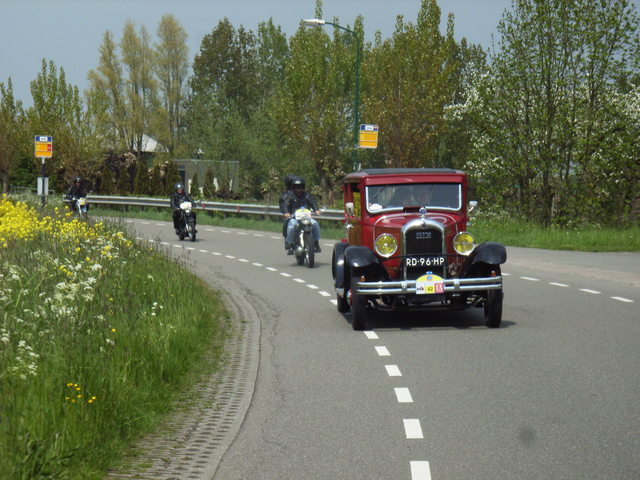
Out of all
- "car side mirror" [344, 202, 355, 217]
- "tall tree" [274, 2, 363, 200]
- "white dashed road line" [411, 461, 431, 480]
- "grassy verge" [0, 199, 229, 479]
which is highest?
"tall tree" [274, 2, 363, 200]

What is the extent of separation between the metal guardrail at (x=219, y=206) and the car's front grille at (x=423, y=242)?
20.4 meters

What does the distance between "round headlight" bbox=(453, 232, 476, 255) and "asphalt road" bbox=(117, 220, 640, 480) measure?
93 cm

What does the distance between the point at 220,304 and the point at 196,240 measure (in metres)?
16.1

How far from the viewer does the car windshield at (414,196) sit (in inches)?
548

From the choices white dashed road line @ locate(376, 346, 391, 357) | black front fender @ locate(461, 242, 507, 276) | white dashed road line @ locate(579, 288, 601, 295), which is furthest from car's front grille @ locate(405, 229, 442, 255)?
white dashed road line @ locate(579, 288, 601, 295)

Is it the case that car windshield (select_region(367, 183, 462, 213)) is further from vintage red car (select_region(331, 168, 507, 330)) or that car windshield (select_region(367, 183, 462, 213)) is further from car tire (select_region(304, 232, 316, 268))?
car tire (select_region(304, 232, 316, 268))

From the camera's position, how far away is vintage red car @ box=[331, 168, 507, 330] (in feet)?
41.9

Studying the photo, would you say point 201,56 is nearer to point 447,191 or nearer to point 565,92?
point 565,92

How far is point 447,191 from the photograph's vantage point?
1402 centimetres

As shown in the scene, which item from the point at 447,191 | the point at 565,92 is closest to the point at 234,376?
the point at 447,191

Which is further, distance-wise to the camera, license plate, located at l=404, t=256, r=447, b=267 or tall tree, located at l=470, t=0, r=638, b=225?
tall tree, located at l=470, t=0, r=638, b=225

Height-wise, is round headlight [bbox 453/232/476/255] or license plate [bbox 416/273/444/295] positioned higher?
round headlight [bbox 453/232/476/255]

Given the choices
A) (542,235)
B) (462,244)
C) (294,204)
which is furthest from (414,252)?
(542,235)

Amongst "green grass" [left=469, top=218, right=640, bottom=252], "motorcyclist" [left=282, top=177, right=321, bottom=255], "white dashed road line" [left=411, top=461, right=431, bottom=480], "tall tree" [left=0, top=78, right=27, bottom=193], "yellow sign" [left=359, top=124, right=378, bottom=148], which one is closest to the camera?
"white dashed road line" [left=411, top=461, right=431, bottom=480]
